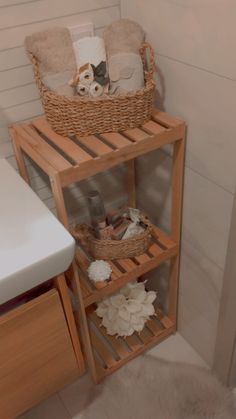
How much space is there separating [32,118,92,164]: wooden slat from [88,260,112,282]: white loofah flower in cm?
36

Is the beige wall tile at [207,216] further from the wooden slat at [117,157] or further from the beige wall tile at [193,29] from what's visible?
the beige wall tile at [193,29]

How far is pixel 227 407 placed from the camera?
4.03 feet

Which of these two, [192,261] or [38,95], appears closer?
[38,95]

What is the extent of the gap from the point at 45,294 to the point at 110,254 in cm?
34

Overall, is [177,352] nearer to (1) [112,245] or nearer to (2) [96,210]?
(1) [112,245]

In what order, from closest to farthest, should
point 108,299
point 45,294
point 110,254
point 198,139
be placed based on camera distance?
point 45,294
point 198,139
point 110,254
point 108,299

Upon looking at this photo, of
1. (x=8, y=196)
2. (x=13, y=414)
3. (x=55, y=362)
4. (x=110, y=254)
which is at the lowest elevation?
(x=13, y=414)

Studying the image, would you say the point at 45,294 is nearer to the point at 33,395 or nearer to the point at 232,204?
the point at 33,395

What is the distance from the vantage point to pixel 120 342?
55.0 inches

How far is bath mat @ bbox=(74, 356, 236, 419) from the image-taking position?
4.02 feet

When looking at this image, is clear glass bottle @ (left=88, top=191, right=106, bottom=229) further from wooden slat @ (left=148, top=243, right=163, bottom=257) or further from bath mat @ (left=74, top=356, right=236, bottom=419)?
bath mat @ (left=74, top=356, right=236, bottom=419)

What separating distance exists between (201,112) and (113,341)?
877 mm

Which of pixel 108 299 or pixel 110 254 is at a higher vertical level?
pixel 110 254

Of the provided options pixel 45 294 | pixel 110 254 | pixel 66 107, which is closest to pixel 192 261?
pixel 110 254
